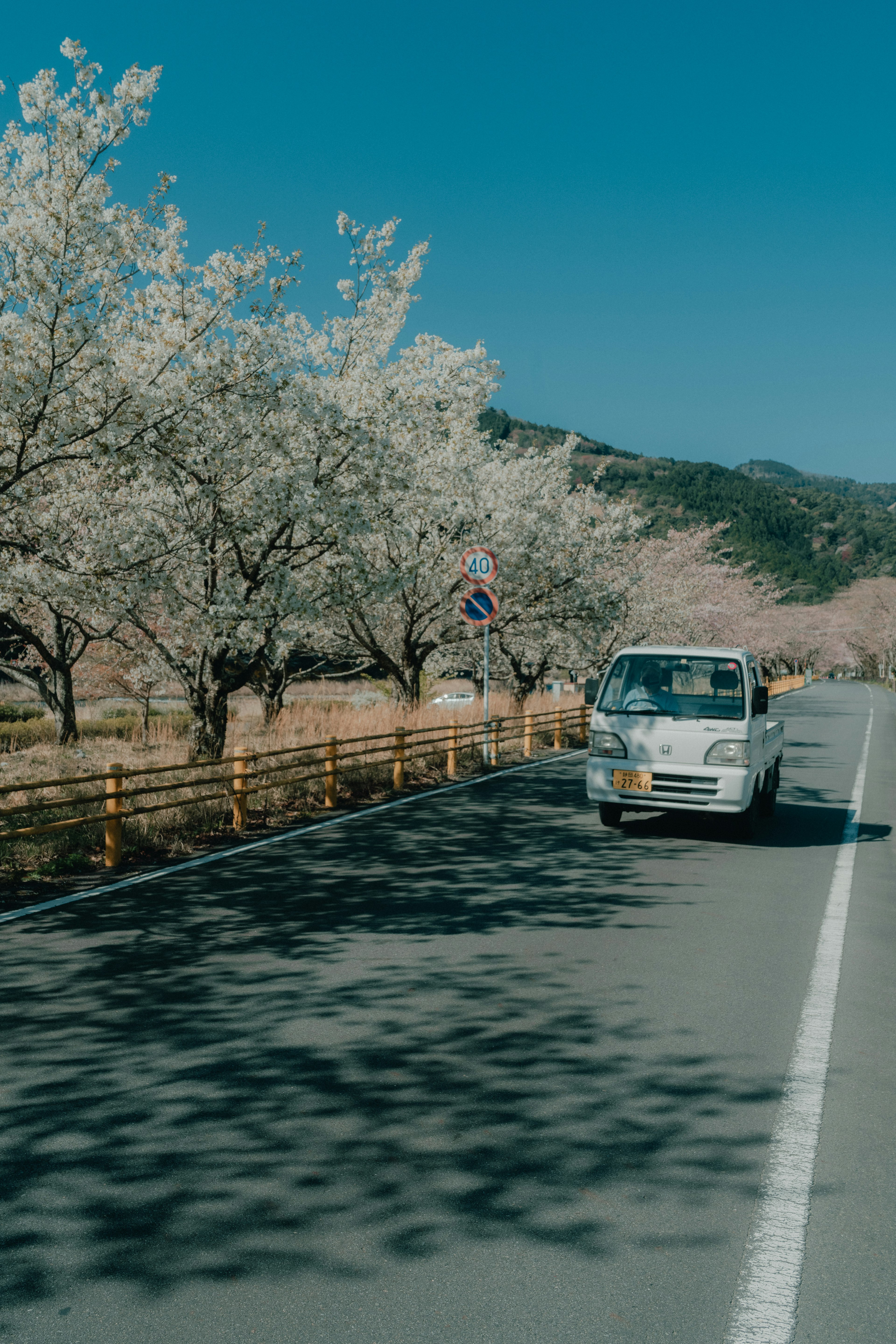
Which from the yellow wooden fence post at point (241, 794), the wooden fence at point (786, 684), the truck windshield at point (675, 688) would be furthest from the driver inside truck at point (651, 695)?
the wooden fence at point (786, 684)

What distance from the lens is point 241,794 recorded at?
10.7 meters

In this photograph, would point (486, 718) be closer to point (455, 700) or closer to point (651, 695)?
point (651, 695)

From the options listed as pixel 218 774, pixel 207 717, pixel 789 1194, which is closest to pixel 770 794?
pixel 218 774

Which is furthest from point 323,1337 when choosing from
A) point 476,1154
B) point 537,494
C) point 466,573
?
point 537,494

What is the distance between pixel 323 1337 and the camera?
8.84 ft

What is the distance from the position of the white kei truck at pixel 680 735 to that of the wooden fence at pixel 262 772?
10.3ft

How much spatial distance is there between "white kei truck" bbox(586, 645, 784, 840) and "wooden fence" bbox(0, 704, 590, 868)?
10.3 ft

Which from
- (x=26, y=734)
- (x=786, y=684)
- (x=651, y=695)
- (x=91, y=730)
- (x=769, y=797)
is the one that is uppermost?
(x=786, y=684)

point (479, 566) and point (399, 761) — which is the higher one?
point (479, 566)

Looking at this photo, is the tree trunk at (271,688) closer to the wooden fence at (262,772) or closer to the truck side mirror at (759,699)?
the wooden fence at (262,772)

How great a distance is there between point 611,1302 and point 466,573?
48.8 ft

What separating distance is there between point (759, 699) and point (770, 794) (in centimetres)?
238

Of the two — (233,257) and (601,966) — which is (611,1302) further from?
(233,257)

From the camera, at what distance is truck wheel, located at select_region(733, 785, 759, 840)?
1071cm
